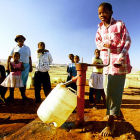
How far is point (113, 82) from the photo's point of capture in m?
1.94

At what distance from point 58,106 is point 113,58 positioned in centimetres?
97

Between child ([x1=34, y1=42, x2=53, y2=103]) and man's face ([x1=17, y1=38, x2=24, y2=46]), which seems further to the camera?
man's face ([x1=17, y1=38, x2=24, y2=46])

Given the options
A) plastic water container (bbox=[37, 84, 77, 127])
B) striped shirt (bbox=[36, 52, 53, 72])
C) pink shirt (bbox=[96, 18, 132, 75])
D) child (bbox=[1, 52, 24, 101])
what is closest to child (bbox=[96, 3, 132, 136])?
pink shirt (bbox=[96, 18, 132, 75])

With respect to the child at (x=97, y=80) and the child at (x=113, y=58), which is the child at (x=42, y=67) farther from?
the child at (x=113, y=58)

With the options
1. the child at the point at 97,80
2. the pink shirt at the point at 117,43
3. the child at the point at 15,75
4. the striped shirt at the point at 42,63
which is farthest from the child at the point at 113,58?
the child at the point at 15,75

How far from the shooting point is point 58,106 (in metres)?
1.96

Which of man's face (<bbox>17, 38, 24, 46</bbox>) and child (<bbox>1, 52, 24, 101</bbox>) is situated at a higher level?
man's face (<bbox>17, 38, 24, 46</bbox>)

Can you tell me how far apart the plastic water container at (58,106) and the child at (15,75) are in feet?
7.92

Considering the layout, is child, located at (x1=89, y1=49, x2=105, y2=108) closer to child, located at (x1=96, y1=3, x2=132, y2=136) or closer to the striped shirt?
the striped shirt

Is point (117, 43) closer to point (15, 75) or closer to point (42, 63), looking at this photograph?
point (42, 63)

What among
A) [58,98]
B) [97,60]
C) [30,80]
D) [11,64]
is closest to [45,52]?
[11,64]

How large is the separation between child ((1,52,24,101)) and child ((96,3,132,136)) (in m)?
2.96

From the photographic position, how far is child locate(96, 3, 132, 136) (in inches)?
74.0

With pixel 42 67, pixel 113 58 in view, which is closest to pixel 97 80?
pixel 42 67
